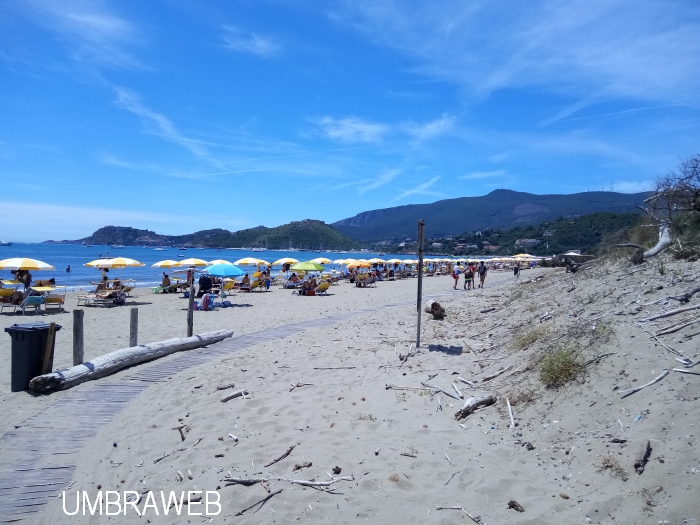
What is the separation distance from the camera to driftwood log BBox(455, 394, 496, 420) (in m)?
4.69

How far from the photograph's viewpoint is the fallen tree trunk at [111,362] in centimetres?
655

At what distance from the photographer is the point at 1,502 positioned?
3941 millimetres

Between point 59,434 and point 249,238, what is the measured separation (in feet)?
502

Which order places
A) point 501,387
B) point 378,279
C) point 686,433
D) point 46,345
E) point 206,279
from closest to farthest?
point 686,433
point 501,387
point 46,345
point 206,279
point 378,279

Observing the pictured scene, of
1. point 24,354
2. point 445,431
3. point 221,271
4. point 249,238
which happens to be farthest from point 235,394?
point 249,238

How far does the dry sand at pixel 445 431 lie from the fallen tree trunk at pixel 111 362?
0.92ft

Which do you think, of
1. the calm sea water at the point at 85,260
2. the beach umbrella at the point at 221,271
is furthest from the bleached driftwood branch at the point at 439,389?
the calm sea water at the point at 85,260

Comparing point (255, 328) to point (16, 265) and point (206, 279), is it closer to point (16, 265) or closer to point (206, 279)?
point (206, 279)

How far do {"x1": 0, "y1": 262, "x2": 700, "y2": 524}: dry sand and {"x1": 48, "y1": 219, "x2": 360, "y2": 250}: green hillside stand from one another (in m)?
139

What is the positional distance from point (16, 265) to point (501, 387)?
17.6m

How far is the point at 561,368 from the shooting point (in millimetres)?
A: 4605

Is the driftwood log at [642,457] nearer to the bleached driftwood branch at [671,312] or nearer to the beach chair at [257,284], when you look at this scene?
the bleached driftwood branch at [671,312]

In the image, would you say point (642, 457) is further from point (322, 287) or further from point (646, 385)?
point (322, 287)

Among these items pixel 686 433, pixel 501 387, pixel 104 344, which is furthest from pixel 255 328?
pixel 686 433
